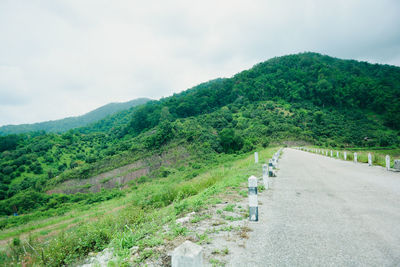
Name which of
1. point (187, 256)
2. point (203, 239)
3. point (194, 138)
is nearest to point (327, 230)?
point (203, 239)

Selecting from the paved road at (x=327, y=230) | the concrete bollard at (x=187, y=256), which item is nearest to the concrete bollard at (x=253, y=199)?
the paved road at (x=327, y=230)

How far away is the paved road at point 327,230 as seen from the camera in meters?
2.82

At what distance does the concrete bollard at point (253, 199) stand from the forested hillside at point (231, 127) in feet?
114

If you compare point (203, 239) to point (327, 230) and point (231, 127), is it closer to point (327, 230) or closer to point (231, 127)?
point (327, 230)

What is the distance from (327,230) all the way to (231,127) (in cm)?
7515

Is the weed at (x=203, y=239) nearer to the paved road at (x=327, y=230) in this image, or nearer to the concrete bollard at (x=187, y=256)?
the paved road at (x=327, y=230)

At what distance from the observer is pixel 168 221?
498cm

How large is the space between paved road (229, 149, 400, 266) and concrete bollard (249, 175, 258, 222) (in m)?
0.14

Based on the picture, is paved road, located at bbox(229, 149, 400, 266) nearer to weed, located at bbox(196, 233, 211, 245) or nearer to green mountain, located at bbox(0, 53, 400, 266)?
weed, located at bbox(196, 233, 211, 245)

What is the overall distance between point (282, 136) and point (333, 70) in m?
71.5

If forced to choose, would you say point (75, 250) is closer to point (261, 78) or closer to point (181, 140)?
point (181, 140)

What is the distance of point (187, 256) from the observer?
1.46 m

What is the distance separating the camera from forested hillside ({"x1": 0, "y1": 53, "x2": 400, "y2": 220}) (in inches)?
1988

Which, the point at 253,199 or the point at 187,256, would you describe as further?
the point at 253,199
